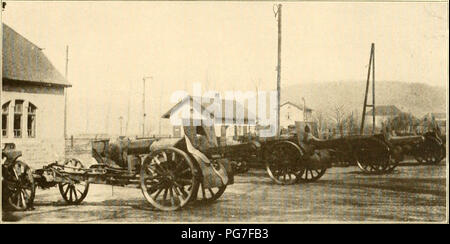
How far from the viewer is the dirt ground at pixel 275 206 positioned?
688 centimetres

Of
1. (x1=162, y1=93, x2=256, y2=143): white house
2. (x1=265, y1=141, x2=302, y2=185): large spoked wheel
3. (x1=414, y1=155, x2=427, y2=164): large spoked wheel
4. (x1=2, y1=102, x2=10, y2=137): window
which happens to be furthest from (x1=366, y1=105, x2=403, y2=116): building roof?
(x1=2, y1=102, x2=10, y2=137): window

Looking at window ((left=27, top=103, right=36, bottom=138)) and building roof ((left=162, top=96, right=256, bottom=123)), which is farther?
window ((left=27, top=103, right=36, bottom=138))

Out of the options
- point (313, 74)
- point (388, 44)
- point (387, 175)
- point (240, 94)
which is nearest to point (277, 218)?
point (240, 94)

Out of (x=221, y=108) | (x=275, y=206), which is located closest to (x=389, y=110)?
(x=221, y=108)

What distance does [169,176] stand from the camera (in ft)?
23.6

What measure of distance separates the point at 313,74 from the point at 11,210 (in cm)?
565

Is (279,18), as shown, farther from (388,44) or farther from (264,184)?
(264,184)

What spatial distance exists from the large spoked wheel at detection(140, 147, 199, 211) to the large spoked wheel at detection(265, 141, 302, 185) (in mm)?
3630

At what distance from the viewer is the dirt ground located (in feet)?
22.6

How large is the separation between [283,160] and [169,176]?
12.9ft

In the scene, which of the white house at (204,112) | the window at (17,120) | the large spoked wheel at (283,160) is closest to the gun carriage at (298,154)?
the large spoked wheel at (283,160)

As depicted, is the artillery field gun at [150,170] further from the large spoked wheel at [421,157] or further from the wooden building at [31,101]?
the large spoked wheel at [421,157]

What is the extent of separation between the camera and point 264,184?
1040 centimetres

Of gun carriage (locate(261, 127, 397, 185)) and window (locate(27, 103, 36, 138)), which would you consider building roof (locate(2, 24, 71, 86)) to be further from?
gun carriage (locate(261, 127, 397, 185))
